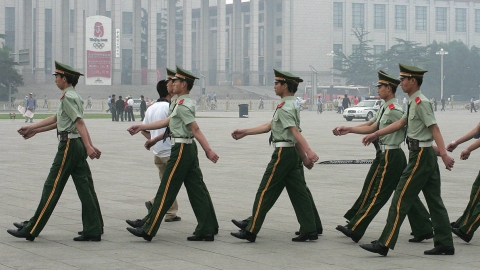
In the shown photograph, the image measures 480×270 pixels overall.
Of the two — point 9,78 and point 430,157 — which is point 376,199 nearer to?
point 430,157

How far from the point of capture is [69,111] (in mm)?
8250

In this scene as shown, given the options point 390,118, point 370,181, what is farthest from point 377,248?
point 390,118

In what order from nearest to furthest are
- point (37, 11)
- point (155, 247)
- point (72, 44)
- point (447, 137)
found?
point (155, 247), point (447, 137), point (37, 11), point (72, 44)

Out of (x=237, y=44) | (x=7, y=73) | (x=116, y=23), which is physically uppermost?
(x=116, y=23)

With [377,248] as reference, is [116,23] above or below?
above

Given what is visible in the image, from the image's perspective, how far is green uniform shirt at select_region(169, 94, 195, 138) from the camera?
822 cm

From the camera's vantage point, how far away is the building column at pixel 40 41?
90062 millimetres

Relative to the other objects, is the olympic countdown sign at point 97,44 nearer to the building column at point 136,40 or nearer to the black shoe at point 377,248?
the building column at point 136,40

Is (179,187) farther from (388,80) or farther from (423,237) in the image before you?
(423,237)

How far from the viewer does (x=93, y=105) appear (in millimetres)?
75812

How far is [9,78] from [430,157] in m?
64.6

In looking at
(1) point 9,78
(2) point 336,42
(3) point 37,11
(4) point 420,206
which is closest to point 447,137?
(4) point 420,206

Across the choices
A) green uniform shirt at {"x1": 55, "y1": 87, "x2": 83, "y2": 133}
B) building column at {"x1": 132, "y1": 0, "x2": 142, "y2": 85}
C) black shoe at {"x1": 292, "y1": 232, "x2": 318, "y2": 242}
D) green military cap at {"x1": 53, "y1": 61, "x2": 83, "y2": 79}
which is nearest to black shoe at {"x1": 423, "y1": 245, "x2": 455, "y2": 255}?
black shoe at {"x1": 292, "y1": 232, "x2": 318, "y2": 242}

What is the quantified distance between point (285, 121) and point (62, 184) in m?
2.23
